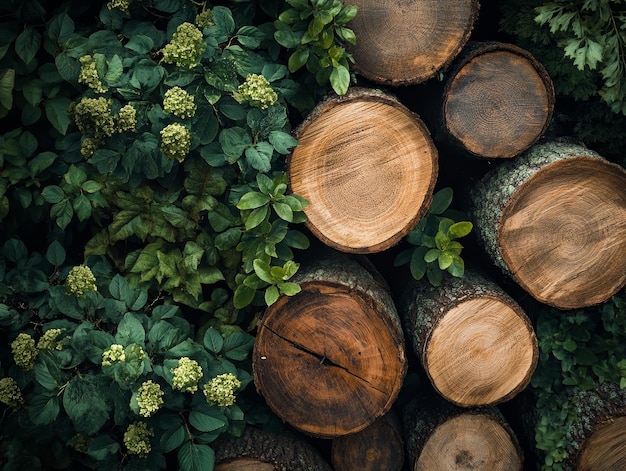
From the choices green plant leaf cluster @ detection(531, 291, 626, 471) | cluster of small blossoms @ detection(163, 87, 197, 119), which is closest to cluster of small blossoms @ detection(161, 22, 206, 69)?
cluster of small blossoms @ detection(163, 87, 197, 119)

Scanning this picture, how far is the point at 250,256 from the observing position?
77.1 inches

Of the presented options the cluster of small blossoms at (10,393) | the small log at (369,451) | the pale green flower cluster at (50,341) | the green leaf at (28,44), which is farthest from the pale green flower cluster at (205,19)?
the small log at (369,451)

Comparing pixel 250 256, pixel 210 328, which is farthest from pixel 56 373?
pixel 250 256

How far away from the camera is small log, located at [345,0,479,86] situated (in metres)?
1.87

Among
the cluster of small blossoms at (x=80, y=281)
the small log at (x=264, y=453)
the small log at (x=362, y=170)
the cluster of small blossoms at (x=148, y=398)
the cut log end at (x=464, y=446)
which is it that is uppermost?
the small log at (x=362, y=170)

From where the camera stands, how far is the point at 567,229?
1955 millimetres

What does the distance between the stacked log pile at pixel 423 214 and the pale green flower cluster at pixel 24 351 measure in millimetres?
813

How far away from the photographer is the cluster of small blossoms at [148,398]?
5.61ft

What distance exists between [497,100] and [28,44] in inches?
70.1

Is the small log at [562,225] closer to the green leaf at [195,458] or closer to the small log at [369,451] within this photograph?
the small log at [369,451]

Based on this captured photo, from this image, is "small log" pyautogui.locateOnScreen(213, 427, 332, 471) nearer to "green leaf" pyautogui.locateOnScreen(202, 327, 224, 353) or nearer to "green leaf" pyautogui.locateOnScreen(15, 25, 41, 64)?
"green leaf" pyautogui.locateOnScreen(202, 327, 224, 353)

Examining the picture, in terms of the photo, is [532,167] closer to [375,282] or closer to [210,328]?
[375,282]

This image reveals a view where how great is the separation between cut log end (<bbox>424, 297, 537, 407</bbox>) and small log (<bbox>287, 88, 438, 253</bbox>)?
41cm

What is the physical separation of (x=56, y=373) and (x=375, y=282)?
1.25 meters
